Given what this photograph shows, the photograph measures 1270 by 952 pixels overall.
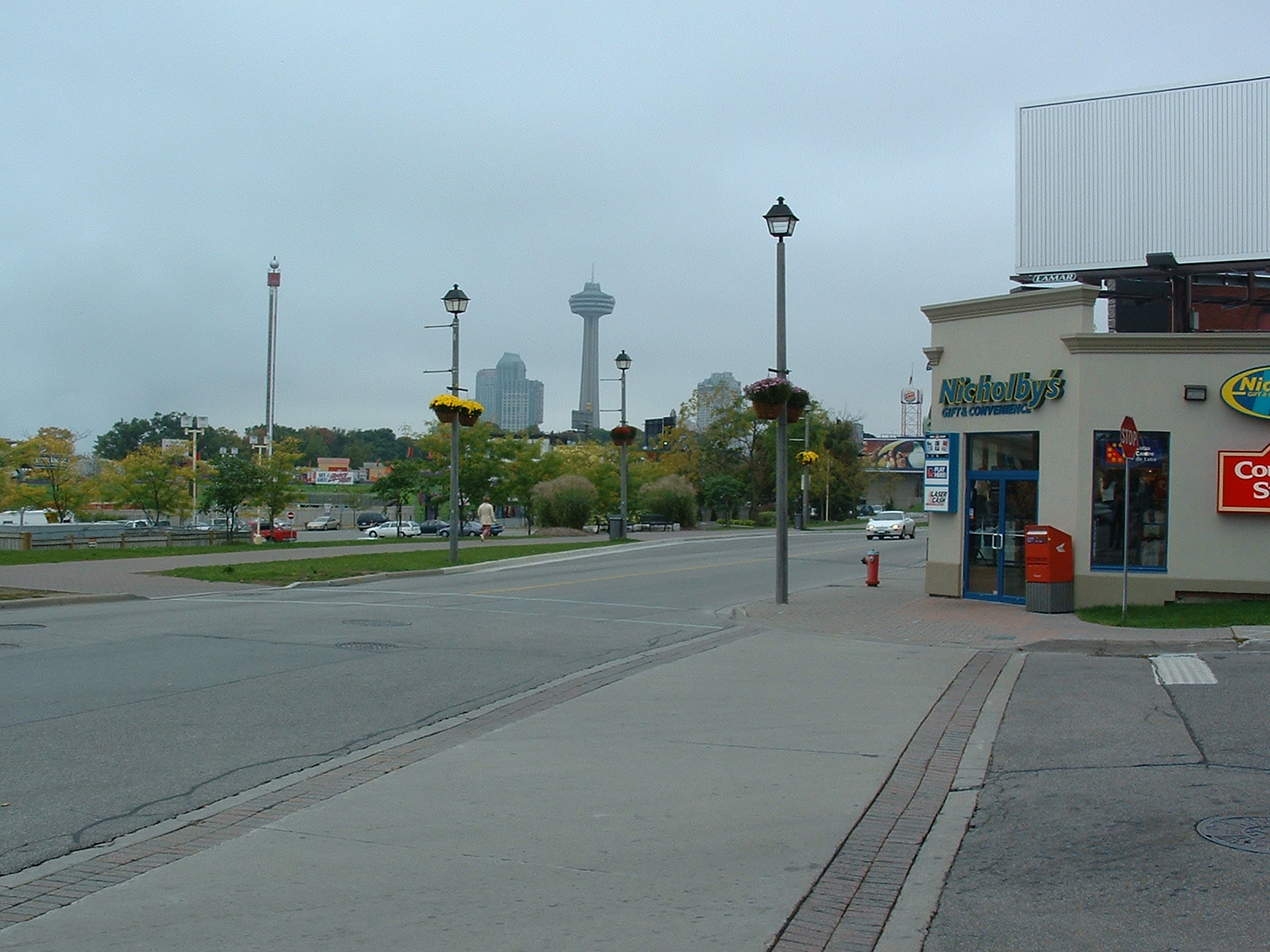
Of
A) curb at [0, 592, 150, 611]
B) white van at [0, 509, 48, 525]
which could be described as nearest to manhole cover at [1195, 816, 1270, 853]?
curb at [0, 592, 150, 611]

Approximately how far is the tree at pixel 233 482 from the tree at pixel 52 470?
19213 mm

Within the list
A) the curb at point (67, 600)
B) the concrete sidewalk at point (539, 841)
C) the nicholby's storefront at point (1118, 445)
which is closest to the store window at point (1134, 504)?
the nicholby's storefront at point (1118, 445)

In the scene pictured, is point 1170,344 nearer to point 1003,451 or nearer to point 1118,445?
point 1118,445

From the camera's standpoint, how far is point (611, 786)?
7516 mm

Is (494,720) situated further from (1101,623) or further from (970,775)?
(1101,623)

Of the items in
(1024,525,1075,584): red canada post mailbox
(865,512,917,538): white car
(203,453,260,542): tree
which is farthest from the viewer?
(865,512,917,538): white car

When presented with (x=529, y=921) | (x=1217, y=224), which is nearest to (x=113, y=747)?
(x=529, y=921)

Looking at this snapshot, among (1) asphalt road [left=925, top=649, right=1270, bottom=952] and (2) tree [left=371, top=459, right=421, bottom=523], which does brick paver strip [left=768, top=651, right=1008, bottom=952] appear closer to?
(1) asphalt road [left=925, top=649, right=1270, bottom=952]

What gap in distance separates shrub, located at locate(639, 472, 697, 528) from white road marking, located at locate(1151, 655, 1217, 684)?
48204 mm

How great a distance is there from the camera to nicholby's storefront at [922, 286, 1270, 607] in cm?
1812

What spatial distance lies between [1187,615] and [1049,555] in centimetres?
230

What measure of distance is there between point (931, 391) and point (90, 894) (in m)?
18.5

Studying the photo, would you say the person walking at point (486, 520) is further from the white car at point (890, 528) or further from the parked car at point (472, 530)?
the white car at point (890, 528)

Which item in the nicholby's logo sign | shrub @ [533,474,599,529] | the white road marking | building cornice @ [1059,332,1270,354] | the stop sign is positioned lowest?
the white road marking
